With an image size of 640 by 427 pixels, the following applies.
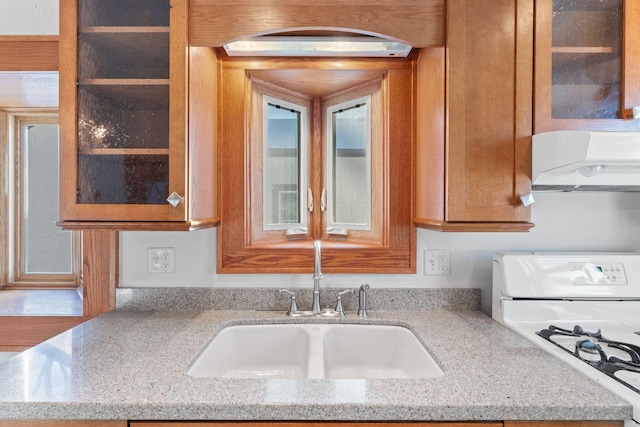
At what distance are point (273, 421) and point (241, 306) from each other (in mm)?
709

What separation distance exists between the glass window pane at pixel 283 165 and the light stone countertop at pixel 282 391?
73cm

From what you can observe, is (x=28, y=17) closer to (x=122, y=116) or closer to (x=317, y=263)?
(x=122, y=116)

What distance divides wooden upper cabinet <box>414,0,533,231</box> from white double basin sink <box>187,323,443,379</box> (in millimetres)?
487

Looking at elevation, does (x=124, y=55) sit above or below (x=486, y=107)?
above

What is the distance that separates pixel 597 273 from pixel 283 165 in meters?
1.27

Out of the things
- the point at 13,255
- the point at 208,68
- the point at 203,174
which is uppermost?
the point at 208,68

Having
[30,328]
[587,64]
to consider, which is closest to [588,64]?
[587,64]

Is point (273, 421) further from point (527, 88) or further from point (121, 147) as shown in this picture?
point (527, 88)

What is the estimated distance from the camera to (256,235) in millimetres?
1573

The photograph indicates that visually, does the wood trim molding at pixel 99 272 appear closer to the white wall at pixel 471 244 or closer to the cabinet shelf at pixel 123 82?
the white wall at pixel 471 244

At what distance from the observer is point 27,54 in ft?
4.64

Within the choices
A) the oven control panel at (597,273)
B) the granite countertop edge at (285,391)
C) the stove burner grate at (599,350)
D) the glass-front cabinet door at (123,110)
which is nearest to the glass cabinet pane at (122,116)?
the glass-front cabinet door at (123,110)

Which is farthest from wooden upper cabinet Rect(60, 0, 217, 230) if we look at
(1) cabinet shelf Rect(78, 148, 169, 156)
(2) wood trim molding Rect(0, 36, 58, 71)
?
(2) wood trim molding Rect(0, 36, 58, 71)

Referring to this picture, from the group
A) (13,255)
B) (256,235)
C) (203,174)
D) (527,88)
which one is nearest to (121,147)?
(203,174)
